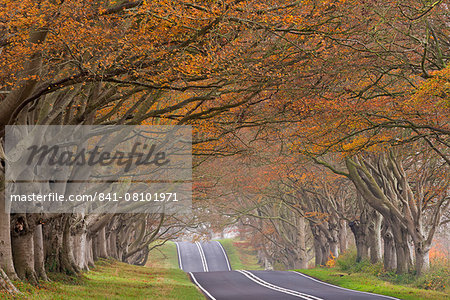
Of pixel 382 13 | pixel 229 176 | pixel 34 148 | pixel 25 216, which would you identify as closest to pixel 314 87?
pixel 382 13

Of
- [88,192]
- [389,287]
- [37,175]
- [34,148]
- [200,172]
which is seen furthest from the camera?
[200,172]

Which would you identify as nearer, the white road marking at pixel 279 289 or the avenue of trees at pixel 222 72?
the avenue of trees at pixel 222 72

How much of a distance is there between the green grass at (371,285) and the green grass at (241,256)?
35.4m

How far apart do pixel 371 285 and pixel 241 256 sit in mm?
54535

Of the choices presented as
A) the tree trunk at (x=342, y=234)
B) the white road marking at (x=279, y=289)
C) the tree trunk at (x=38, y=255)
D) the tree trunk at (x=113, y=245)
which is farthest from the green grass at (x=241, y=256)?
the tree trunk at (x=38, y=255)

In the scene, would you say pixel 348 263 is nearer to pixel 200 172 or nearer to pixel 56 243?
pixel 200 172

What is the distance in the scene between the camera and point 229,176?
1364 inches

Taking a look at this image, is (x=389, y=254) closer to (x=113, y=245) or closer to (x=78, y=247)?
(x=78, y=247)

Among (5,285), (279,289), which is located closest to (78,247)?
(279,289)

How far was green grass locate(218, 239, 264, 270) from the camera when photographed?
70.3 meters

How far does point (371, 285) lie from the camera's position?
2444 cm

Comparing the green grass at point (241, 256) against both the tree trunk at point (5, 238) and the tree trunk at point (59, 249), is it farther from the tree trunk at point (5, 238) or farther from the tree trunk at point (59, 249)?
the tree trunk at point (5, 238)

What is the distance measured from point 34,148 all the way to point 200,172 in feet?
56.6

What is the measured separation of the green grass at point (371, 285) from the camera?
19609 millimetres
